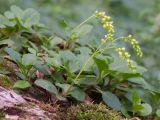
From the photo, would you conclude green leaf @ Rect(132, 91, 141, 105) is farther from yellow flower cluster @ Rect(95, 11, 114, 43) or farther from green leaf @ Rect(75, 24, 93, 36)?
green leaf @ Rect(75, 24, 93, 36)

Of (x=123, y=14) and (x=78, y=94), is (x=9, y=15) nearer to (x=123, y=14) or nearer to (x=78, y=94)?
(x=78, y=94)

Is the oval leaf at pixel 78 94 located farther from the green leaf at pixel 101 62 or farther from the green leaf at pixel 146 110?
the green leaf at pixel 146 110

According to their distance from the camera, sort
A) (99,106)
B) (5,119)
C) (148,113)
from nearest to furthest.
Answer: (5,119), (99,106), (148,113)

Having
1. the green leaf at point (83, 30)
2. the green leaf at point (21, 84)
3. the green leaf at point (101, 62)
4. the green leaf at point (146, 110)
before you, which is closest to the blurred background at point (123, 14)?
the green leaf at point (83, 30)

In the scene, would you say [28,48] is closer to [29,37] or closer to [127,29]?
[29,37]

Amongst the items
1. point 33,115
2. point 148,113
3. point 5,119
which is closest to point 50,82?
point 33,115

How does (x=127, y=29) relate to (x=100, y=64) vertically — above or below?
above
